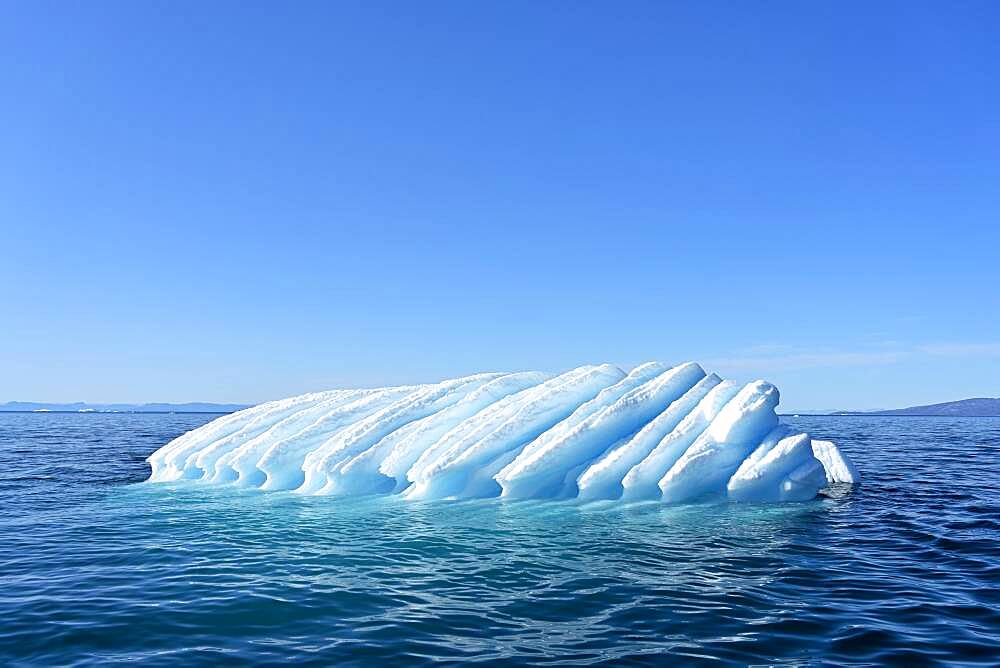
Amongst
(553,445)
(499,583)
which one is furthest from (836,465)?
(499,583)

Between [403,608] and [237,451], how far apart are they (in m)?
14.3

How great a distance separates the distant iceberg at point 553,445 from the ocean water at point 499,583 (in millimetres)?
747

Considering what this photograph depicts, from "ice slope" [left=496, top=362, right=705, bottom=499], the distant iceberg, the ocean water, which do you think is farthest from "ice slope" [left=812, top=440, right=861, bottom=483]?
"ice slope" [left=496, top=362, right=705, bottom=499]

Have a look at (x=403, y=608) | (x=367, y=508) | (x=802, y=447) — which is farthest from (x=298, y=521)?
(x=802, y=447)

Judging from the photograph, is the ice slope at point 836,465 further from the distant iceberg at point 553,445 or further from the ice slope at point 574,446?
the ice slope at point 574,446

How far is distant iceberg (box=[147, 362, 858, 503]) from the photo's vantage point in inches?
635

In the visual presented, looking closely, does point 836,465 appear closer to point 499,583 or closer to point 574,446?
point 574,446

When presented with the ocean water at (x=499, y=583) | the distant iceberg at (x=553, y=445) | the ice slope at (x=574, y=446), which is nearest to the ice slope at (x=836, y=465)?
the distant iceberg at (x=553, y=445)

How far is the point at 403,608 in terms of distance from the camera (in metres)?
8.46

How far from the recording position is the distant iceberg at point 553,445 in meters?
16.1

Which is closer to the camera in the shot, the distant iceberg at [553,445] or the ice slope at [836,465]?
the distant iceberg at [553,445]

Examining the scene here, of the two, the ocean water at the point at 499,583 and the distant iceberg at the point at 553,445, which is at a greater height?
the distant iceberg at the point at 553,445

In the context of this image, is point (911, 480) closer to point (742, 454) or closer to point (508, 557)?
point (742, 454)

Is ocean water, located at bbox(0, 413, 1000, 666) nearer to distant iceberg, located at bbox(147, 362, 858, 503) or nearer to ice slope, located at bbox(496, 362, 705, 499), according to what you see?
ice slope, located at bbox(496, 362, 705, 499)
